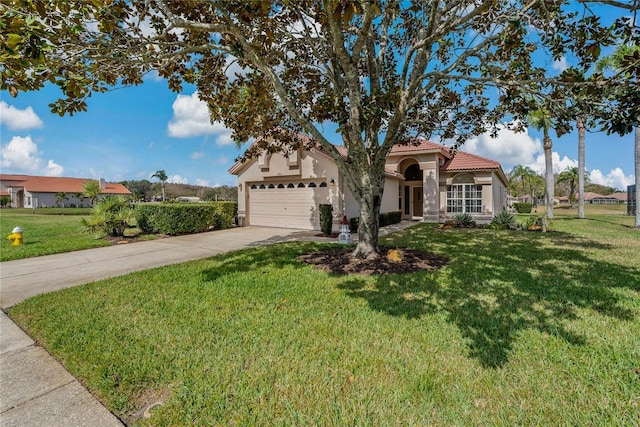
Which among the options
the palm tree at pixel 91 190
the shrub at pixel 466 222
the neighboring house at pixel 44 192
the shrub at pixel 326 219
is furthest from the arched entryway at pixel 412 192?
the neighboring house at pixel 44 192

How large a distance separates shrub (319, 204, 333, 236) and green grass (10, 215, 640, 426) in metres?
6.93

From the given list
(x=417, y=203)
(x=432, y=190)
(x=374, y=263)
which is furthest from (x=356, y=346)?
(x=417, y=203)

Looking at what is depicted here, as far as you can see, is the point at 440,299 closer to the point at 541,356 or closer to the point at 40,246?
the point at 541,356

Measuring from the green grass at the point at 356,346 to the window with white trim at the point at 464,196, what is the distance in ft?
41.8

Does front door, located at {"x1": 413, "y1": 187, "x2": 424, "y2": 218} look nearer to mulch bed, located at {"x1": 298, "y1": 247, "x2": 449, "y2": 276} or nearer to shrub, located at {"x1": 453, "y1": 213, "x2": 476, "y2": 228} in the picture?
shrub, located at {"x1": 453, "y1": 213, "x2": 476, "y2": 228}

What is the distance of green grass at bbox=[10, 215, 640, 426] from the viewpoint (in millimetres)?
2508

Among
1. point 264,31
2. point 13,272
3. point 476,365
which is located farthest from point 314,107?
point 13,272

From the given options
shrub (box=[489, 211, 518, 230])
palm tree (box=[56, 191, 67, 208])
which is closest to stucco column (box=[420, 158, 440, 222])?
shrub (box=[489, 211, 518, 230])

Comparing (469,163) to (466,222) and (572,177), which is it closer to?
(466,222)

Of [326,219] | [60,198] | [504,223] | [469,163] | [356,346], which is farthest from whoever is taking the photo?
[60,198]

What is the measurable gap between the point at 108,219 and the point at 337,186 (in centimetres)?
980

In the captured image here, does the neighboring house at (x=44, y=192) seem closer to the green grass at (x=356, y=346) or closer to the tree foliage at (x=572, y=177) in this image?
the green grass at (x=356, y=346)

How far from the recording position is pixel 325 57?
8.30 meters

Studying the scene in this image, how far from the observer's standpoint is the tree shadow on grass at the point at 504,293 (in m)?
3.82
